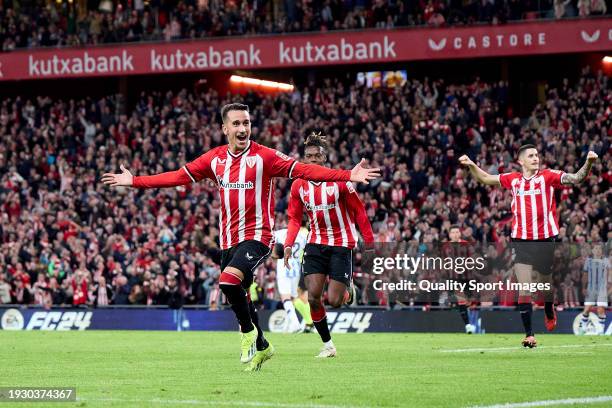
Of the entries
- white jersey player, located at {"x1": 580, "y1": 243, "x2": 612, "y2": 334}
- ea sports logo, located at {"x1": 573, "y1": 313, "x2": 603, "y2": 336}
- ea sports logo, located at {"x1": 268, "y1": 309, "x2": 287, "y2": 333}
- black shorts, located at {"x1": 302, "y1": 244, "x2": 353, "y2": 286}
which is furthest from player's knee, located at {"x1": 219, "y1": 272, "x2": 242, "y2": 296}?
ea sports logo, located at {"x1": 268, "y1": 309, "x2": 287, "y2": 333}

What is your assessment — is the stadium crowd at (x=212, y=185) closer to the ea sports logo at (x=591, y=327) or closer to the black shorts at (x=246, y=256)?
the ea sports logo at (x=591, y=327)

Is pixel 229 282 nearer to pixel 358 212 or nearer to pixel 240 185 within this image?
pixel 240 185

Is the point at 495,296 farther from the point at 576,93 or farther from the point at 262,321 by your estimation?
the point at 576,93

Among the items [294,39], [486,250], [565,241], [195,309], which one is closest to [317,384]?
[486,250]

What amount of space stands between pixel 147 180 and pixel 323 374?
2531 mm

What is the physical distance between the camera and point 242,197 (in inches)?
461

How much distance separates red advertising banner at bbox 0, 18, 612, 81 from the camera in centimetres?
3164

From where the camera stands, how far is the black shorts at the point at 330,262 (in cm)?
1430

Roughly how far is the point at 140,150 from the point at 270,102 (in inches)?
166

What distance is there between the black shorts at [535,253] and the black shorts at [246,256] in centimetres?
482

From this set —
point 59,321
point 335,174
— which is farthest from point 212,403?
point 59,321

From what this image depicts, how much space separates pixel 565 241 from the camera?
23.8 metres

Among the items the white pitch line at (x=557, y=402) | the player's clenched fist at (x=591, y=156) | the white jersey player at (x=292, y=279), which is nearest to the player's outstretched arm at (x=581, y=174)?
the player's clenched fist at (x=591, y=156)

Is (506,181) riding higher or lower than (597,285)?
higher
